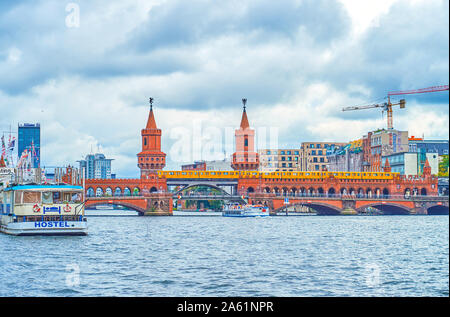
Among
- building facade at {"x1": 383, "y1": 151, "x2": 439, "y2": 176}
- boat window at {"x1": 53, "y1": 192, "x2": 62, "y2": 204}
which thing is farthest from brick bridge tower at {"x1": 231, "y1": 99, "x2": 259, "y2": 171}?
boat window at {"x1": 53, "y1": 192, "x2": 62, "y2": 204}

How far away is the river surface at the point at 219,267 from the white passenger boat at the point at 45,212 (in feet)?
4.94

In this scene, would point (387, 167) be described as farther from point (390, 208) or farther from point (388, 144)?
point (390, 208)

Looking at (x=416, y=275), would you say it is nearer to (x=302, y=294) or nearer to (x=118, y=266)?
(x=302, y=294)

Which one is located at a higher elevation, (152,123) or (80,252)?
(152,123)

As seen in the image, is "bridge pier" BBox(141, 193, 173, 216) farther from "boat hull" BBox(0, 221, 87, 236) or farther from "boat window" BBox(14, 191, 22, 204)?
"boat hull" BBox(0, 221, 87, 236)

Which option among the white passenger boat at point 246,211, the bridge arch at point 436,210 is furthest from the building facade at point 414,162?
the white passenger boat at point 246,211

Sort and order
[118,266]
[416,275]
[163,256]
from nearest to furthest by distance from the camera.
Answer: [416,275]
[118,266]
[163,256]

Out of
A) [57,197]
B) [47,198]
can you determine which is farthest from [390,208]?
[47,198]

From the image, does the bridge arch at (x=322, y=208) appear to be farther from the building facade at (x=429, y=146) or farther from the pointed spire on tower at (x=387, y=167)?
the building facade at (x=429, y=146)

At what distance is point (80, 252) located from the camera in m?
50.6

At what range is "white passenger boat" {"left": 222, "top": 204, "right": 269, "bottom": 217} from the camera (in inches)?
5586
